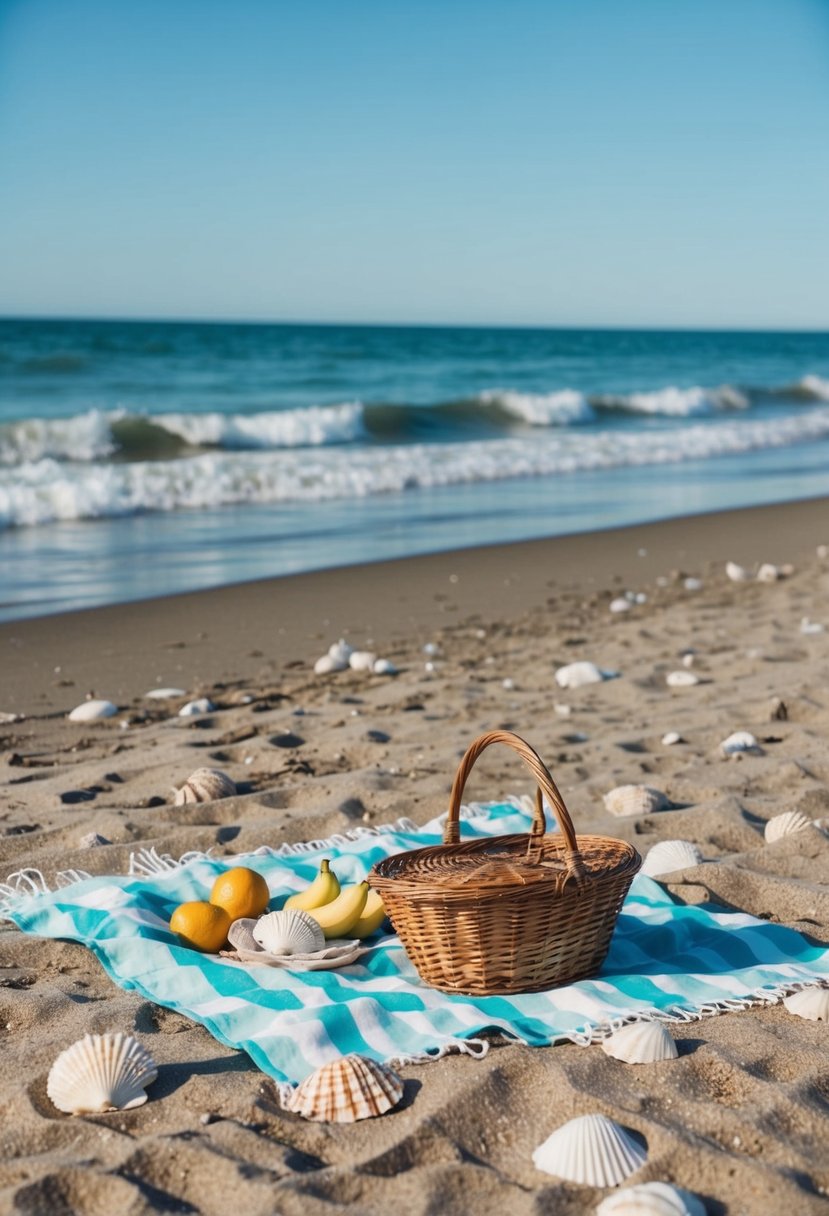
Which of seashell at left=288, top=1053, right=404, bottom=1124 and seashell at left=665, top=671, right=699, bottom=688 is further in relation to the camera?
seashell at left=665, top=671, right=699, bottom=688

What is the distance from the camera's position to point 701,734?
5754mm

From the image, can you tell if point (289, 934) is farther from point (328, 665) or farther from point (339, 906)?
point (328, 665)

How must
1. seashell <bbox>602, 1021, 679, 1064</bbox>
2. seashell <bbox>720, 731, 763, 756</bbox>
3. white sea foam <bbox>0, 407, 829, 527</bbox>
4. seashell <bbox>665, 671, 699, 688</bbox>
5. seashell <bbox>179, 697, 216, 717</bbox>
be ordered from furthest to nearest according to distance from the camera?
white sea foam <bbox>0, 407, 829, 527</bbox>
seashell <bbox>665, 671, 699, 688</bbox>
seashell <bbox>179, 697, 216, 717</bbox>
seashell <bbox>720, 731, 763, 756</bbox>
seashell <bbox>602, 1021, 679, 1064</bbox>

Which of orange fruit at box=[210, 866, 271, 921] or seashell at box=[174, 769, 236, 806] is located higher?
orange fruit at box=[210, 866, 271, 921]

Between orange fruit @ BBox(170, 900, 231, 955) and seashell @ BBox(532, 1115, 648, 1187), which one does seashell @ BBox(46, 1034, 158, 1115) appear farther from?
seashell @ BBox(532, 1115, 648, 1187)

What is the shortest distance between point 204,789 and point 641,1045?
2.42m

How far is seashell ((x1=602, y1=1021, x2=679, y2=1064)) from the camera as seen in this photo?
2934mm

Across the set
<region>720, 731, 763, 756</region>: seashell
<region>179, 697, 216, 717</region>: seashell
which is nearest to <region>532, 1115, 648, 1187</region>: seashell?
<region>720, 731, 763, 756</region>: seashell

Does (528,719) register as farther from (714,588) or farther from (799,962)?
(714,588)

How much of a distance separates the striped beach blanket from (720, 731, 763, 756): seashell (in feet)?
5.06

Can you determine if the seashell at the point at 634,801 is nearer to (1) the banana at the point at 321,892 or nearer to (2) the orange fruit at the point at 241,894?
(1) the banana at the point at 321,892

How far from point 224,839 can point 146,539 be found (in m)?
7.60

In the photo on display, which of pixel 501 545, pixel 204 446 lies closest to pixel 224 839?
pixel 501 545

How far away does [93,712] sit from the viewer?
6281 mm
